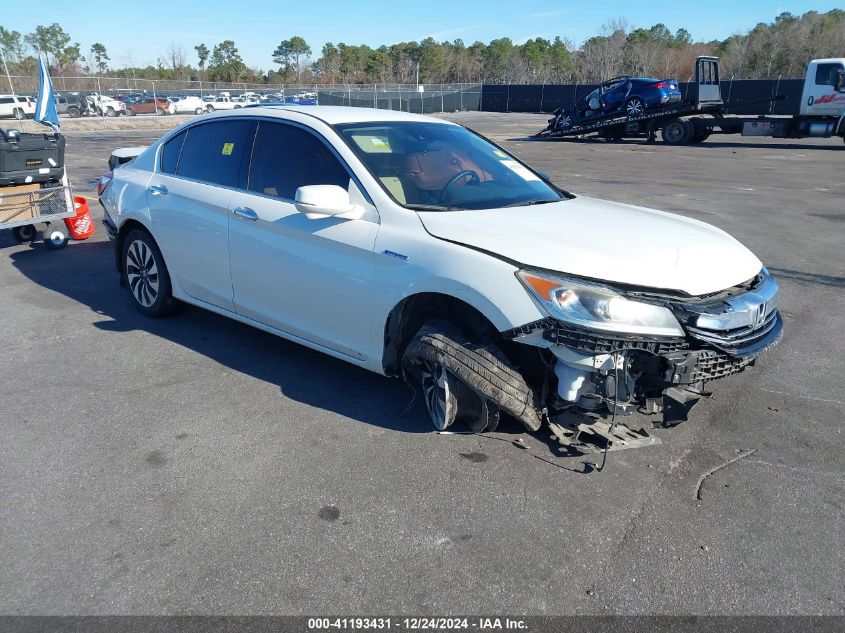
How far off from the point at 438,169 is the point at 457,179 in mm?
140

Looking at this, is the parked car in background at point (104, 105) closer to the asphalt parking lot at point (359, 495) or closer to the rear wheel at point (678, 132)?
the rear wheel at point (678, 132)

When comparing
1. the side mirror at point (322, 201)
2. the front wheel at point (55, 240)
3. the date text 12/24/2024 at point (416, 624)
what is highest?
the side mirror at point (322, 201)

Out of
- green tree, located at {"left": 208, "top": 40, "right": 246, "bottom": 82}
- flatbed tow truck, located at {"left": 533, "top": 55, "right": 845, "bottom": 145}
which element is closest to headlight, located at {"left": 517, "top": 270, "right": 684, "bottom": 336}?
flatbed tow truck, located at {"left": 533, "top": 55, "right": 845, "bottom": 145}

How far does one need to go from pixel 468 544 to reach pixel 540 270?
51.8 inches

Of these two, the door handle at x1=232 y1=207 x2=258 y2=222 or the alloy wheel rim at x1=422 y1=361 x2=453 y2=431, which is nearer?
the alloy wheel rim at x1=422 y1=361 x2=453 y2=431

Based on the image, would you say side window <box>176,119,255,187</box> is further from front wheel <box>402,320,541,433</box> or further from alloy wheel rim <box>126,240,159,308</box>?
front wheel <box>402,320,541,433</box>

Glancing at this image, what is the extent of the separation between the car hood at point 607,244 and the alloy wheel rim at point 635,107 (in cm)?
2442

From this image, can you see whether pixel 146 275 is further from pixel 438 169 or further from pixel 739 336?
pixel 739 336

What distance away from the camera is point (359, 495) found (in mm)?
3330

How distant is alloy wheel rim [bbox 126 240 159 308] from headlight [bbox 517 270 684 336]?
3.65 meters

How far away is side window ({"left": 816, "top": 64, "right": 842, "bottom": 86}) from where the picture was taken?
76.5ft

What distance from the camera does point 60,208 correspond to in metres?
8.61

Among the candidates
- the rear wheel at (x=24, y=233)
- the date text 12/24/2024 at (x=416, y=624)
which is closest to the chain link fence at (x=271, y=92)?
the rear wheel at (x=24, y=233)

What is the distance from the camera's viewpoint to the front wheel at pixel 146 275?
5.55 m
